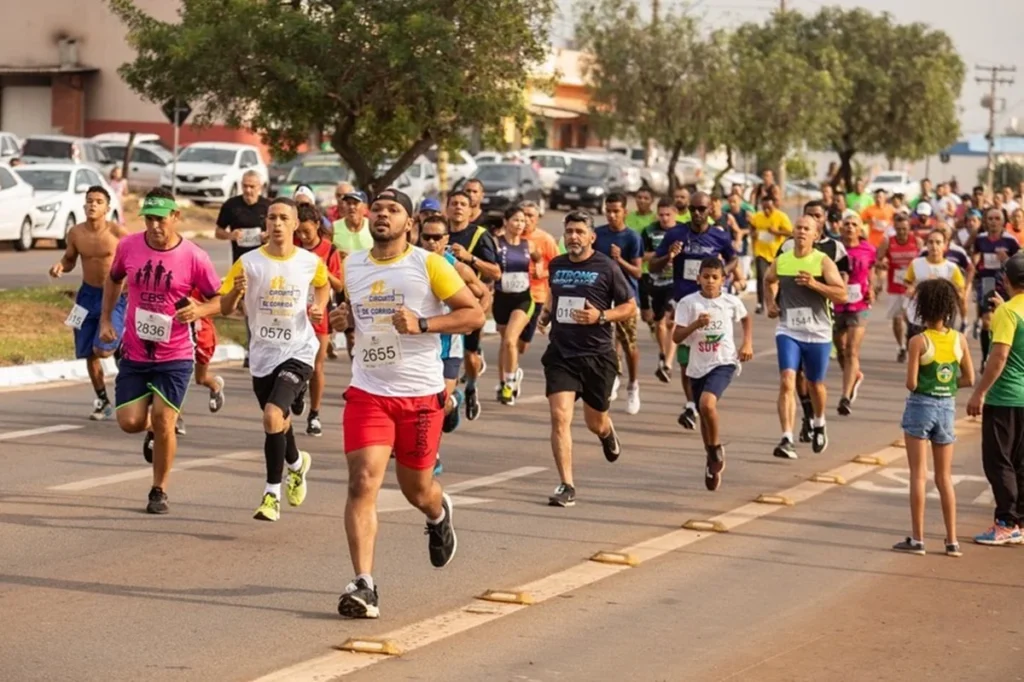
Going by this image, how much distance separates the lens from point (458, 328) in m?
9.02

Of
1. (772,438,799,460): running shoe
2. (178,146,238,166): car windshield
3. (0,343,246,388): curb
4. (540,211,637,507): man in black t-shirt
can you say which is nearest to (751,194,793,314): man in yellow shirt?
(0,343,246,388): curb

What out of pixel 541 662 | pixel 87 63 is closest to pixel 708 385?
pixel 541 662

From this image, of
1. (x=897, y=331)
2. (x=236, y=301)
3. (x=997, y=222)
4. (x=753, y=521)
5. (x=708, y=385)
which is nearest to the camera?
(x=236, y=301)

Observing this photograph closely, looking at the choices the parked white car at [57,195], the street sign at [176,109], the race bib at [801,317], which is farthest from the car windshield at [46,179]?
the race bib at [801,317]

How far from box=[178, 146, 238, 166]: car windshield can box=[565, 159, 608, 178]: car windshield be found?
12.1m

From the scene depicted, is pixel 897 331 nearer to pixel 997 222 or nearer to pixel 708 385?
pixel 997 222

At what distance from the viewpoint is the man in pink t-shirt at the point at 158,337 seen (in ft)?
37.6

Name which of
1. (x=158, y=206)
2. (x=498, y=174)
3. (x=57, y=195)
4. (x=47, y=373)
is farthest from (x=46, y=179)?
(x=158, y=206)

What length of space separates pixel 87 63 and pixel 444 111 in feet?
124

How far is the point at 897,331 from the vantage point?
22906mm

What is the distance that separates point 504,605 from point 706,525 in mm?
2933

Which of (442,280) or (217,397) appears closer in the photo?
(442,280)

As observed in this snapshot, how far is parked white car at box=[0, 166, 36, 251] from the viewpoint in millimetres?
33750

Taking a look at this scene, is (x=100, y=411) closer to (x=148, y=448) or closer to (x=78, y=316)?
(x=78, y=316)
